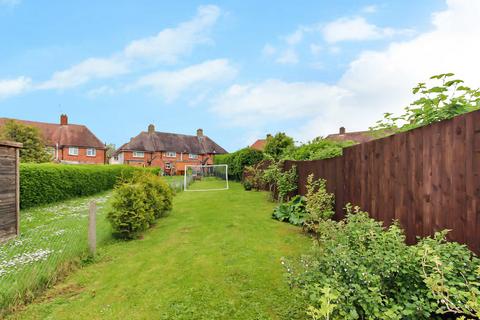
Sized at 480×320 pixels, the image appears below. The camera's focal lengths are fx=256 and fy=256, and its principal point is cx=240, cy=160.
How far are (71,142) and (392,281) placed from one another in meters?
38.6

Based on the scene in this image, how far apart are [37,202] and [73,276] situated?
31.4 ft

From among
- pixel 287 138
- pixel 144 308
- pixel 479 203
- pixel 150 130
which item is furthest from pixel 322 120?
pixel 150 130

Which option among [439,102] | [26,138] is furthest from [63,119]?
[439,102]

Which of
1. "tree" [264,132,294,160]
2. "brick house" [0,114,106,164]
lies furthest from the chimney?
"tree" [264,132,294,160]

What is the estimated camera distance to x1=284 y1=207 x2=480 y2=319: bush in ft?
6.04

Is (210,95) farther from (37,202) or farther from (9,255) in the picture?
(9,255)

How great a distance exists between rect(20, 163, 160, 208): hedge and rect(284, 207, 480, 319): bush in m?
7.95

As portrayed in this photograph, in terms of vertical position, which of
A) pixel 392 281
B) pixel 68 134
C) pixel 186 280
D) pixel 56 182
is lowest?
pixel 186 280

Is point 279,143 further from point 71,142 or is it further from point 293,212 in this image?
point 71,142

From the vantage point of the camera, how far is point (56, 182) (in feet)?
41.8

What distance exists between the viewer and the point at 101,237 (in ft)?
21.2

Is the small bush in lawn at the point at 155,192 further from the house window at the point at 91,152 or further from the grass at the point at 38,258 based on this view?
the house window at the point at 91,152

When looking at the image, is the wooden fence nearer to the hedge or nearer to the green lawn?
the green lawn

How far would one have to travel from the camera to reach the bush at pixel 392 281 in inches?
72.5
